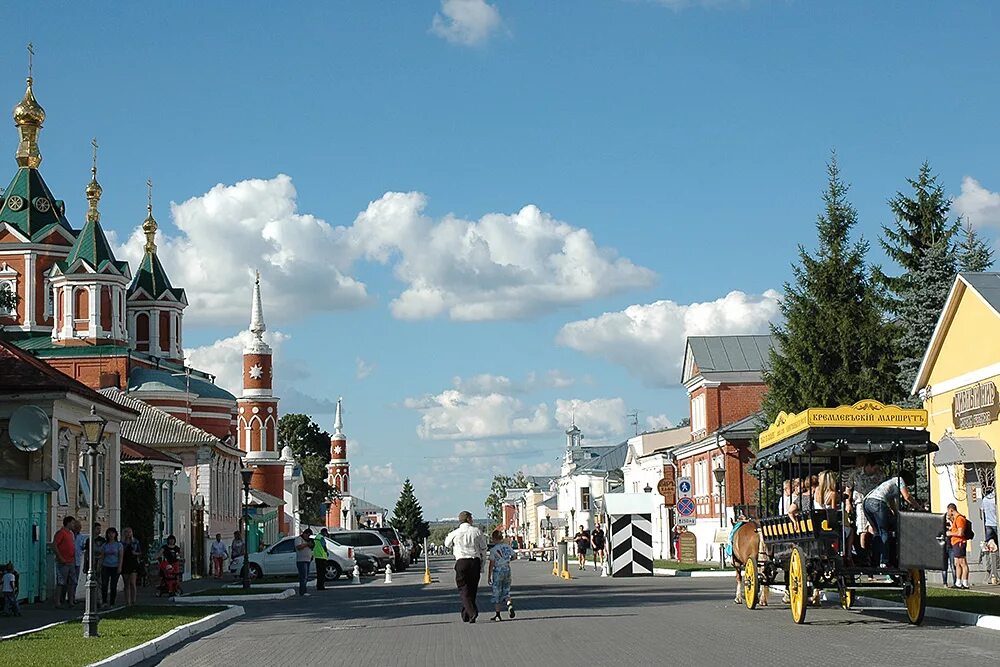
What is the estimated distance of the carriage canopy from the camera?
18.7 meters

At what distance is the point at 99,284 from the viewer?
8081 cm

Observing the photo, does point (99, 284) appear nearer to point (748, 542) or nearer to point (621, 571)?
point (621, 571)

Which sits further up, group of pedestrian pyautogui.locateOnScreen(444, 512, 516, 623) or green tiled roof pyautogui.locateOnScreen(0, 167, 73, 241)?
green tiled roof pyautogui.locateOnScreen(0, 167, 73, 241)

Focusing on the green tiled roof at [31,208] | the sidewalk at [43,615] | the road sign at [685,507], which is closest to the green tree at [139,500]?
the sidewalk at [43,615]

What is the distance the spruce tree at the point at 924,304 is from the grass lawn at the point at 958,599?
17.3 m

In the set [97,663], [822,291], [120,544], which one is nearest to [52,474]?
[120,544]

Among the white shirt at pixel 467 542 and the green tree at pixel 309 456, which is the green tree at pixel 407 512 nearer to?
the green tree at pixel 309 456

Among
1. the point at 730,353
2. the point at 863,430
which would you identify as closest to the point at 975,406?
the point at 863,430

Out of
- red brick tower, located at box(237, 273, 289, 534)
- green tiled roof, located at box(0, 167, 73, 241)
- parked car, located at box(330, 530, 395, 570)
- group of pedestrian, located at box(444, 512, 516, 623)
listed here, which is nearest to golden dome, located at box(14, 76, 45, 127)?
green tiled roof, located at box(0, 167, 73, 241)

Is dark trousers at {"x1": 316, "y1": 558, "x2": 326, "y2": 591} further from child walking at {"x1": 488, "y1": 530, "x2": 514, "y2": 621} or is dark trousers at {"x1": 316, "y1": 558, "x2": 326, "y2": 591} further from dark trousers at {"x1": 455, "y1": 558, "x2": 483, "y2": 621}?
dark trousers at {"x1": 455, "y1": 558, "x2": 483, "y2": 621}

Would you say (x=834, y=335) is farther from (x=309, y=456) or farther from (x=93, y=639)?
(x=309, y=456)

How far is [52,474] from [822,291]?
93.7ft

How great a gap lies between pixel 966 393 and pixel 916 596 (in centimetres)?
1467

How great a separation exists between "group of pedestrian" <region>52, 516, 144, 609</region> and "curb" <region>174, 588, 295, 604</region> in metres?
1.75
